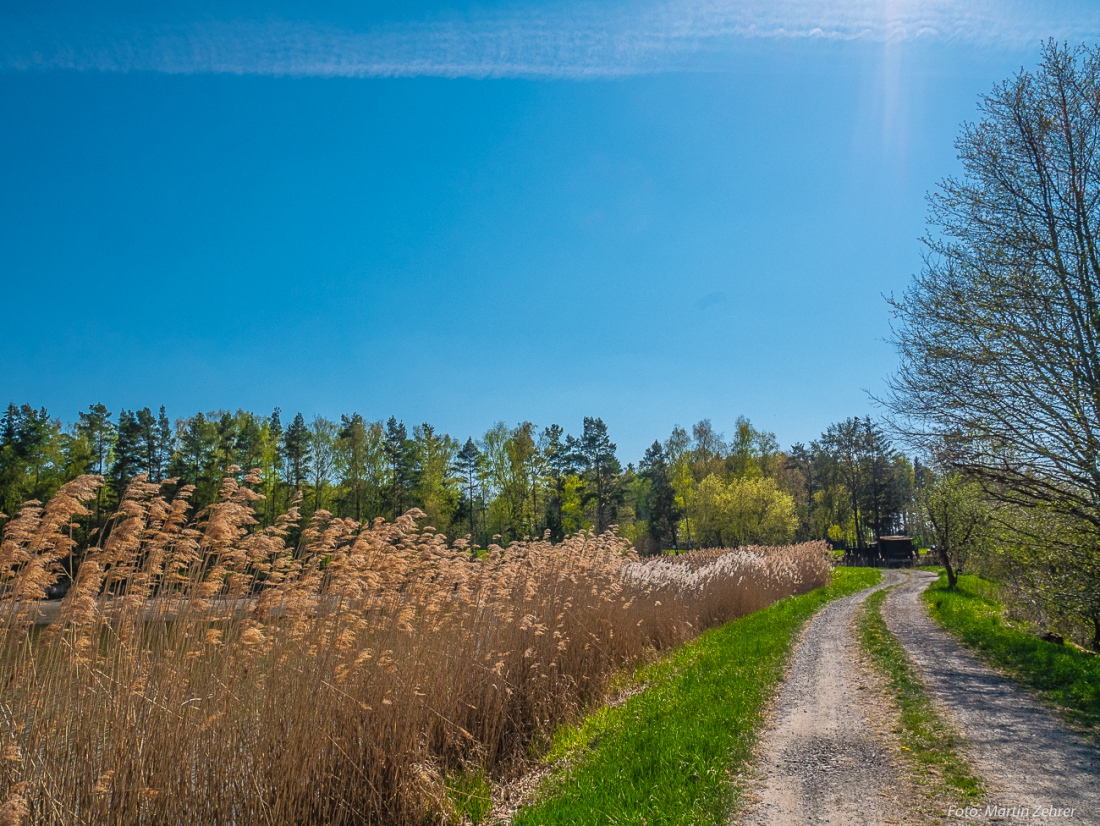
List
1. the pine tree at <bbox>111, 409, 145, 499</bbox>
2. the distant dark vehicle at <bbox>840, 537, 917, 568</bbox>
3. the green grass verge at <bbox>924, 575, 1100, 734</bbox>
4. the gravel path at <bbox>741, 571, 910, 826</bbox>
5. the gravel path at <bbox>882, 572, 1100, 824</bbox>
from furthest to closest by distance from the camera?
1. the distant dark vehicle at <bbox>840, 537, 917, 568</bbox>
2. the pine tree at <bbox>111, 409, 145, 499</bbox>
3. the green grass verge at <bbox>924, 575, 1100, 734</bbox>
4. the gravel path at <bbox>741, 571, 910, 826</bbox>
5. the gravel path at <bbox>882, 572, 1100, 824</bbox>

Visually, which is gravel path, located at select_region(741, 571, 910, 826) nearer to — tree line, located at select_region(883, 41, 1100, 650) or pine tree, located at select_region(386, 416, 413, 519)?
tree line, located at select_region(883, 41, 1100, 650)

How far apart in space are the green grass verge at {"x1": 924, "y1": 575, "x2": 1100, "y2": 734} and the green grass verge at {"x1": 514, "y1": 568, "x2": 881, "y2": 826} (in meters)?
3.14

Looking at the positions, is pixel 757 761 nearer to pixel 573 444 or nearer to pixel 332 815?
pixel 332 815

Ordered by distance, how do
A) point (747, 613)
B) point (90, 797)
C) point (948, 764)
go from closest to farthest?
1. point (90, 797)
2. point (948, 764)
3. point (747, 613)

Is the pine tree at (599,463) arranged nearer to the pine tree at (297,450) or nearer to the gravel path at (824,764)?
the pine tree at (297,450)

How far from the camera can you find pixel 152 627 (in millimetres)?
4418

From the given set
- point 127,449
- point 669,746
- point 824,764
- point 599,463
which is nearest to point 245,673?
point 669,746

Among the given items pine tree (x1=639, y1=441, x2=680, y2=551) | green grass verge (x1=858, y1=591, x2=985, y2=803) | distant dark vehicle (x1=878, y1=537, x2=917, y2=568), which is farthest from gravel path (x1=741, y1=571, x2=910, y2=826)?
pine tree (x1=639, y1=441, x2=680, y2=551)

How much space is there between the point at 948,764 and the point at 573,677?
438cm

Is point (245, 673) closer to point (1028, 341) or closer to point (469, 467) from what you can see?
point (1028, 341)

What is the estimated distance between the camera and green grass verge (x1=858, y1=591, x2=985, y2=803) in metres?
4.66

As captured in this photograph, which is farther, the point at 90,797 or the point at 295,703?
the point at 295,703

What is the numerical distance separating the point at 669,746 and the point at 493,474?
1608 inches

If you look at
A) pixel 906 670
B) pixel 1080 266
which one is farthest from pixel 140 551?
pixel 1080 266
